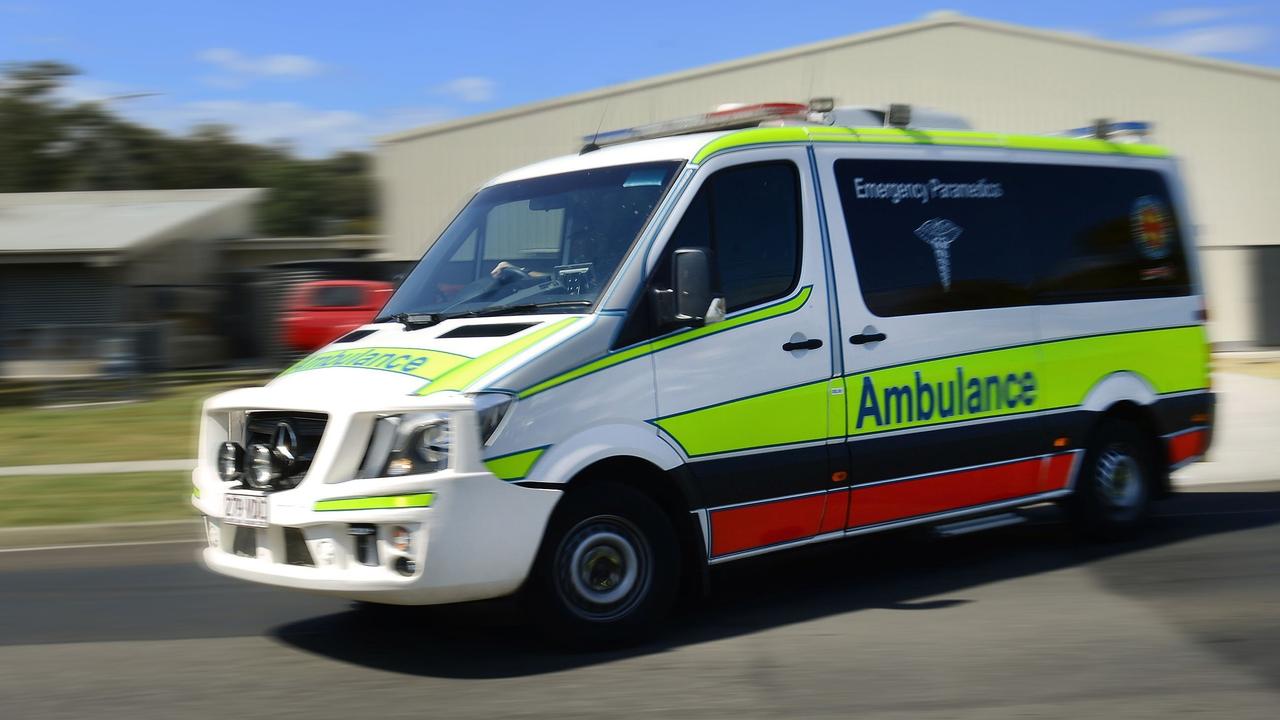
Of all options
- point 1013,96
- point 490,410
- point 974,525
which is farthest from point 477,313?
point 1013,96

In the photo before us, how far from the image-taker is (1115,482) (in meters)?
8.21

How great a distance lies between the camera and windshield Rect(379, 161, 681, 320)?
6109 millimetres

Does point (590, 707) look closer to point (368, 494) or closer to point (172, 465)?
point (368, 494)

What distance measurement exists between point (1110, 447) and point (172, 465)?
846 cm

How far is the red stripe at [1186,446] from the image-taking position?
8.52 metres

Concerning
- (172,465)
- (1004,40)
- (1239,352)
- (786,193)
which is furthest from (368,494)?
(1004,40)

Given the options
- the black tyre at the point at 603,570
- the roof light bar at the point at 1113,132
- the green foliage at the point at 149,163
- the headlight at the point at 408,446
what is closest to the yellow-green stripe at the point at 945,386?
the black tyre at the point at 603,570

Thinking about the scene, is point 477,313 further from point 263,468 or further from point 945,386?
point 945,386

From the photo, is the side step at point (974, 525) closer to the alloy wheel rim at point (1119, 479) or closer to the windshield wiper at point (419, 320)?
the alloy wheel rim at point (1119, 479)

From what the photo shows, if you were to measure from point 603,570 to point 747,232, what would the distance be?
1744 millimetres

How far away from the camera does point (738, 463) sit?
20.3 feet

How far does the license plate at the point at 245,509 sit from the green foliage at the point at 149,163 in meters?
37.4

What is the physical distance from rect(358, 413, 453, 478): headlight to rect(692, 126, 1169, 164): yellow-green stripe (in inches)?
73.1

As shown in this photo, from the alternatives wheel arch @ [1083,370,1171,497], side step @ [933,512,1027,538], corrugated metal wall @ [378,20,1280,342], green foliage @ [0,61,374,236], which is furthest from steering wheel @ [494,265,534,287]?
green foliage @ [0,61,374,236]
